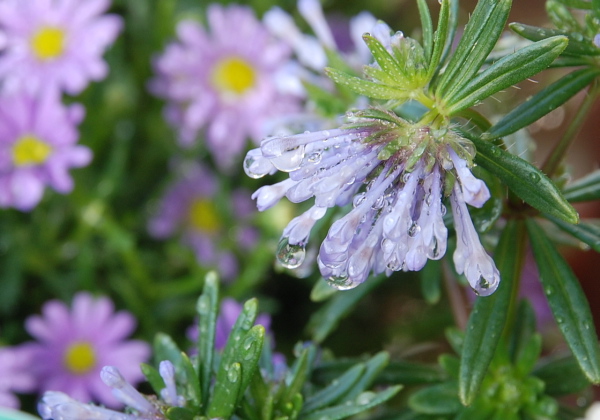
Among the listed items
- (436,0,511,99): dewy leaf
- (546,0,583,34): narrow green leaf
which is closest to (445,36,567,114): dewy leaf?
(436,0,511,99): dewy leaf

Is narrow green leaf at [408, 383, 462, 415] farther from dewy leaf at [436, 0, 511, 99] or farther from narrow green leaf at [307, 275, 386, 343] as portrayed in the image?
dewy leaf at [436, 0, 511, 99]

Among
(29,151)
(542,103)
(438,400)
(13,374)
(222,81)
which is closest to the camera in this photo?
(542,103)

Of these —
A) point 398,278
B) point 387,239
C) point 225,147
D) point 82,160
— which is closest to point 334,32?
point 225,147

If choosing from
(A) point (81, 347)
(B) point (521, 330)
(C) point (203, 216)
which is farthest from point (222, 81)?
(B) point (521, 330)

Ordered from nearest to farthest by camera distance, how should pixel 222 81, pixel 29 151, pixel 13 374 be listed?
pixel 13 374
pixel 29 151
pixel 222 81

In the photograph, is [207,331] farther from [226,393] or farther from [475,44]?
[475,44]

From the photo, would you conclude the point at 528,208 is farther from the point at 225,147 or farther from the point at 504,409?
the point at 225,147

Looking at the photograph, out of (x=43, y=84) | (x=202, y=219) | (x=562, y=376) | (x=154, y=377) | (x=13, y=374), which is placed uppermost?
(x=43, y=84)
